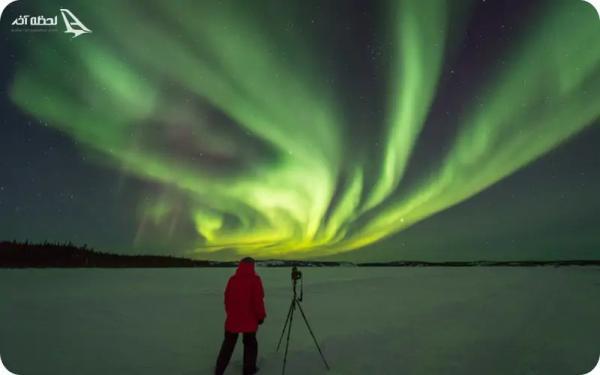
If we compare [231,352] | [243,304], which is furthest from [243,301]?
[231,352]

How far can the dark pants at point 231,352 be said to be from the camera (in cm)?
446

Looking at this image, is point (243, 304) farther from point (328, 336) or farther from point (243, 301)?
point (328, 336)

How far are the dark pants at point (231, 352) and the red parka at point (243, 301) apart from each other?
118 millimetres

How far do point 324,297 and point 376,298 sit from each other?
1.53 metres

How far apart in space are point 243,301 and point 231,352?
1.85 ft

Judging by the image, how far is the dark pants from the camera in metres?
4.46

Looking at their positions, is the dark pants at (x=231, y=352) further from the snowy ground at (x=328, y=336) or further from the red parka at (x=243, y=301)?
the snowy ground at (x=328, y=336)

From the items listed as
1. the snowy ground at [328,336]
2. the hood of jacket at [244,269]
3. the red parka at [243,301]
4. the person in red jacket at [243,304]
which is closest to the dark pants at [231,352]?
the person in red jacket at [243,304]

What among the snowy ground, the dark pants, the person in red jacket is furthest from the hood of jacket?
the snowy ground

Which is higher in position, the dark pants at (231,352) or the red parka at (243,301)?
the red parka at (243,301)

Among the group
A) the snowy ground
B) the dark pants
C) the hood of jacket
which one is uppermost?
the hood of jacket

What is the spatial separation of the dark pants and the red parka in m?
0.12

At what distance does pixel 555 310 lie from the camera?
32.5 feet

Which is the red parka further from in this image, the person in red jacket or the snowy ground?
the snowy ground
